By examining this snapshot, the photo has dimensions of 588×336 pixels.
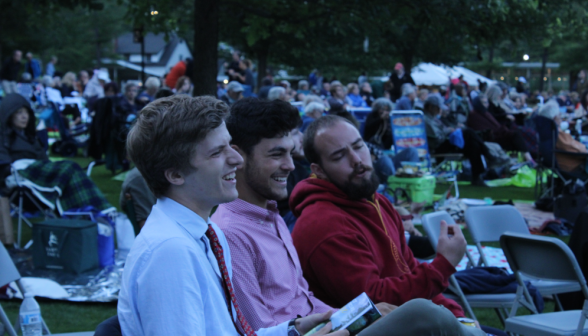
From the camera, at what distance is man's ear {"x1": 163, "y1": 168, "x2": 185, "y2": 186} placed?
184cm

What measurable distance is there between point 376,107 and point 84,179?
550 centimetres

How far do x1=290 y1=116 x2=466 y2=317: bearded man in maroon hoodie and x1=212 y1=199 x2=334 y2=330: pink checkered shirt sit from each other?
0.24m

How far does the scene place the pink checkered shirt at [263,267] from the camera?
2270mm

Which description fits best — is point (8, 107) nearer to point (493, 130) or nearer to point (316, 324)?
point (316, 324)

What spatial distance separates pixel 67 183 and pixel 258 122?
4.50 metres

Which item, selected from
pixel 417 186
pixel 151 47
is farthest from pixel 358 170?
pixel 151 47

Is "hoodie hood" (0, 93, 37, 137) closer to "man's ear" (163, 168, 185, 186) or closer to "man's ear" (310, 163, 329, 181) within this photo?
"man's ear" (310, 163, 329, 181)

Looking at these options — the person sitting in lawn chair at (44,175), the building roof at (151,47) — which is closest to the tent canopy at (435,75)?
the person sitting in lawn chair at (44,175)

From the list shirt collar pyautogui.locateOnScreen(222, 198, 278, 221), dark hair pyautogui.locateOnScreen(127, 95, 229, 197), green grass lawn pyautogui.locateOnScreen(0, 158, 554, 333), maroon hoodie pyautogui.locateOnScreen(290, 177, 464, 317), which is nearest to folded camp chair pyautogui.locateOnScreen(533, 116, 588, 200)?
green grass lawn pyautogui.locateOnScreen(0, 158, 554, 333)

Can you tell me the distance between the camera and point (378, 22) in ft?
25.6

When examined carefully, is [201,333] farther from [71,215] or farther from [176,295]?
[71,215]

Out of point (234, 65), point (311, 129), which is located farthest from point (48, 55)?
point (311, 129)

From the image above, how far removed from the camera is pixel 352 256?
280cm

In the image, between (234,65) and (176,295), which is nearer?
(176,295)
